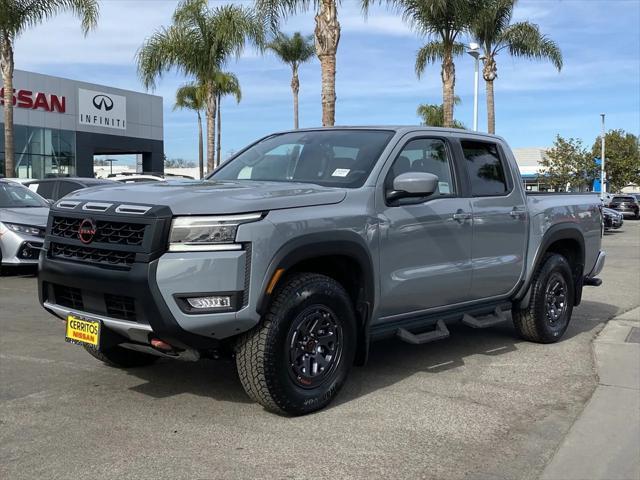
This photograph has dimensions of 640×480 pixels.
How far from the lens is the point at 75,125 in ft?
113

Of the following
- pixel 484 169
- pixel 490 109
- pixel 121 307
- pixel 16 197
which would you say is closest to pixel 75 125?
pixel 490 109

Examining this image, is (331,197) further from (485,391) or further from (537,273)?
(537,273)

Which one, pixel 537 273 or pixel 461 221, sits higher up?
pixel 461 221

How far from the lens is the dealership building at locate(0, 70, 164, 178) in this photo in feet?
105

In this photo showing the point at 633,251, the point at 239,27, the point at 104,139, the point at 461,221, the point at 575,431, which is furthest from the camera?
the point at 104,139

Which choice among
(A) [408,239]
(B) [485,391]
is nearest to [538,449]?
(B) [485,391]

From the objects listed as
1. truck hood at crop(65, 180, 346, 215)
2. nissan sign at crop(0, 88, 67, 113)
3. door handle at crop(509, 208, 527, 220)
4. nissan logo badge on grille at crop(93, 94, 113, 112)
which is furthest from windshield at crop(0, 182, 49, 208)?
nissan logo badge on grille at crop(93, 94, 113, 112)

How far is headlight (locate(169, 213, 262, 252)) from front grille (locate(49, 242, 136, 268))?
0.29 m

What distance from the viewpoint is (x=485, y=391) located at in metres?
5.25

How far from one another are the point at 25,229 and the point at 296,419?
24.7ft

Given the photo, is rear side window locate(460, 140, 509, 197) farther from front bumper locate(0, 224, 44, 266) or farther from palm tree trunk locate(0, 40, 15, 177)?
palm tree trunk locate(0, 40, 15, 177)

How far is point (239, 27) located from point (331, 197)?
21213 mm

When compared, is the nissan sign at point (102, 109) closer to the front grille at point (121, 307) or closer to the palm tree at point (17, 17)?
the palm tree at point (17, 17)

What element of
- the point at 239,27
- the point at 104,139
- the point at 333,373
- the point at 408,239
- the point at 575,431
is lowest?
the point at 575,431
